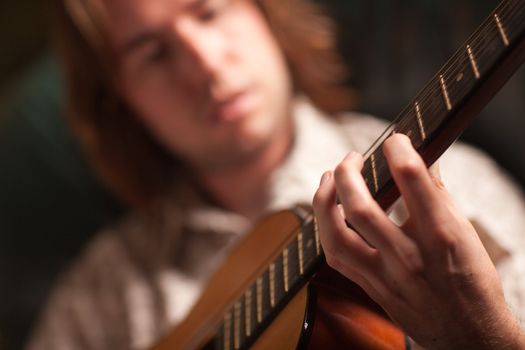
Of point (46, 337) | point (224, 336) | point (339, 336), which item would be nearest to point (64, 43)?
point (46, 337)

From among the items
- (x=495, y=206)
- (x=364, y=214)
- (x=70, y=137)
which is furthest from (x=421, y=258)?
(x=70, y=137)

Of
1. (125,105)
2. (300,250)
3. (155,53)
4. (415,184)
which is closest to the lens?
(415,184)

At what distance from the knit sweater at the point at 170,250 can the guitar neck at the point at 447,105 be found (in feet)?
0.89

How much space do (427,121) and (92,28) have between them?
60 cm

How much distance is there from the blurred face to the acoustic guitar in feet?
0.74

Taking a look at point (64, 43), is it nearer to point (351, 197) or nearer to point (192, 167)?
point (192, 167)

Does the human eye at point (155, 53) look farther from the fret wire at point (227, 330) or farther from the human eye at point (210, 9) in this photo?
the fret wire at point (227, 330)

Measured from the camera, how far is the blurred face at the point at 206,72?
2.67ft

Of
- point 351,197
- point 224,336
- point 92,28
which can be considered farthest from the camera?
point 92,28

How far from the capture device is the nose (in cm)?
80

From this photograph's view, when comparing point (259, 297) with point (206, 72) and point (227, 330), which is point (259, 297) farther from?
point (206, 72)

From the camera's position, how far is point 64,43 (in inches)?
37.8

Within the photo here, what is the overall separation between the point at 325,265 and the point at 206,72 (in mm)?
399

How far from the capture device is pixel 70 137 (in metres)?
1.14
